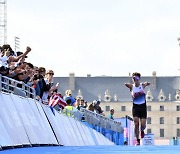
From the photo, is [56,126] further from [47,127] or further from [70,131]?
[70,131]

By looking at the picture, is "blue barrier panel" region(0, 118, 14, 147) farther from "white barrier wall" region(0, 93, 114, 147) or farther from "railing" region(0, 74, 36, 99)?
"railing" region(0, 74, 36, 99)

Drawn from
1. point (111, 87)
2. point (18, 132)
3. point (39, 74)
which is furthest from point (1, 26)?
point (111, 87)

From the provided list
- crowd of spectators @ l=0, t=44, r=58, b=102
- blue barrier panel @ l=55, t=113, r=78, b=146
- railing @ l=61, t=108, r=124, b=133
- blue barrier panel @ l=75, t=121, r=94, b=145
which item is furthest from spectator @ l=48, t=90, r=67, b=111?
blue barrier panel @ l=55, t=113, r=78, b=146

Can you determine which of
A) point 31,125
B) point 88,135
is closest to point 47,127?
point 31,125

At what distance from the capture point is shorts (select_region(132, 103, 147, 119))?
16.8 m

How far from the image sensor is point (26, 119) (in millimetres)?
12125

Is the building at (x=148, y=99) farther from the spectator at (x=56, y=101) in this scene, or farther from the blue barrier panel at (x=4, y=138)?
the blue barrier panel at (x=4, y=138)

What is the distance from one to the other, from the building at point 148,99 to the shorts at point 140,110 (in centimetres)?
17041

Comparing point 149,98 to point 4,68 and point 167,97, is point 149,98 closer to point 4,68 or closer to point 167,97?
point 167,97

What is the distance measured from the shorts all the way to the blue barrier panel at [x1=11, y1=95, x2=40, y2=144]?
4.61m

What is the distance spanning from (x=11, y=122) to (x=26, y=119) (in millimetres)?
1247

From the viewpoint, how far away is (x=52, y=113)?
48.9 ft

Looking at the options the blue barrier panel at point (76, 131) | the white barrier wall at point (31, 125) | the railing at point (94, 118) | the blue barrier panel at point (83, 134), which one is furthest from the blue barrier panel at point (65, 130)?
the blue barrier panel at point (83, 134)

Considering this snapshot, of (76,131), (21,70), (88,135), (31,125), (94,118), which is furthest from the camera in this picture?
(94,118)
